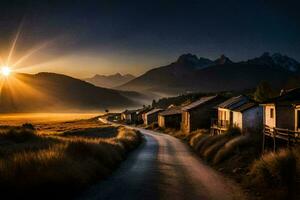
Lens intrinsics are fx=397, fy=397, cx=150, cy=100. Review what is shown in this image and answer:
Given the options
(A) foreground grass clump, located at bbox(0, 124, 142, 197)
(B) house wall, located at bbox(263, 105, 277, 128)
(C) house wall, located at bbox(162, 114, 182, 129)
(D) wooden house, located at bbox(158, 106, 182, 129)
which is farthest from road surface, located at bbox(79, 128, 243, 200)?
(C) house wall, located at bbox(162, 114, 182, 129)

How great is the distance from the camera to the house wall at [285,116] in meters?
34.7

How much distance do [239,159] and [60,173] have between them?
13.3 meters

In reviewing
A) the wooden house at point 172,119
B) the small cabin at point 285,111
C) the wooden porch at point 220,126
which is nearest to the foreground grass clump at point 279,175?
the small cabin at point 285,111

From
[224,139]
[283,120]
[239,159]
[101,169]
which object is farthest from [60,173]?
[283,120]

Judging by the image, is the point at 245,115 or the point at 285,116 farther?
the point at 245,115

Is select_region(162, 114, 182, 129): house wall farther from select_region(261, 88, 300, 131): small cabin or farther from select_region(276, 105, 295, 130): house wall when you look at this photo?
select_region(276, 105, 295, 130): house wall

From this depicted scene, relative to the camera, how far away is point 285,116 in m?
35.1

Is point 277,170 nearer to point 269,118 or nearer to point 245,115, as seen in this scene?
point 269,118

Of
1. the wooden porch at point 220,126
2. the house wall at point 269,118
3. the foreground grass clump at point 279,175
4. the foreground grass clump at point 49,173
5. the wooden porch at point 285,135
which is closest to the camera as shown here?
the foreground grass clump at point 49,173

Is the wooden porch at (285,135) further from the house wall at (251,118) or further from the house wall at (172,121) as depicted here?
the house wall at (172,121)

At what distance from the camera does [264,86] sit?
93938 millimetres

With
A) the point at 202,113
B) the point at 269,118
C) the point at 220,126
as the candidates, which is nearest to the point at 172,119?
the point at 202,113

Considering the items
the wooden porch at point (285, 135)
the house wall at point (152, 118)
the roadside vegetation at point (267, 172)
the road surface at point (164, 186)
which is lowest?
the road surface at point (164, 186)

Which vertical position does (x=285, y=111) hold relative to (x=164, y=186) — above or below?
above
